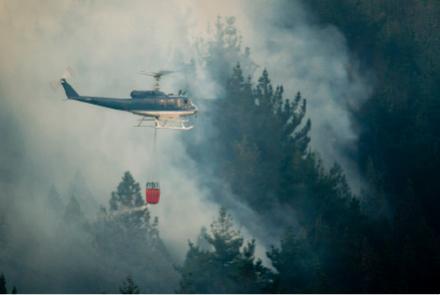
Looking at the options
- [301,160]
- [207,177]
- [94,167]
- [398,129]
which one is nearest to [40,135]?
[94,167]

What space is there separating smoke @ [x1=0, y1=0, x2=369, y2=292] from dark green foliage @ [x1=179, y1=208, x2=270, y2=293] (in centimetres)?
2467

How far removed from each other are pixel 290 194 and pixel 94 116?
2908 cm

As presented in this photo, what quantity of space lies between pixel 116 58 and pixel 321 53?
27.2 meters

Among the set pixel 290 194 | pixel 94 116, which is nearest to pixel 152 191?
pixel 290 194

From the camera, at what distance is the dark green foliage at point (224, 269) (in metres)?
110

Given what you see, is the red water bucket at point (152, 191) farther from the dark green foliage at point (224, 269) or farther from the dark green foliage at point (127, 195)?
the dark green foliage at point (127, 195)

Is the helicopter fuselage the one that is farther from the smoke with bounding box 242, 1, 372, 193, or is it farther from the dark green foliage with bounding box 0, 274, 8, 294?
the smoke with bounding box 242, 1, 372, 193

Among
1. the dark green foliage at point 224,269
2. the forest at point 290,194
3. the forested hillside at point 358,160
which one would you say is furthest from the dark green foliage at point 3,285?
the forested hillside at point 358,160

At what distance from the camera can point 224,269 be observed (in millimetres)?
111062

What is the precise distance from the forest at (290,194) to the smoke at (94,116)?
1179mm

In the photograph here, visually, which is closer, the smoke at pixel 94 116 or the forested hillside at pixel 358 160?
Answer: the forested hillside at pixel 358 160

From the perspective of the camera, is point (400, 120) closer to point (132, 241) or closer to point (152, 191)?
point (132, 241)

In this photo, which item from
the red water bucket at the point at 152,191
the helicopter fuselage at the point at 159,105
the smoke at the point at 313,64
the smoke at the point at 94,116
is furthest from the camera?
the smoke at the point at 313,64

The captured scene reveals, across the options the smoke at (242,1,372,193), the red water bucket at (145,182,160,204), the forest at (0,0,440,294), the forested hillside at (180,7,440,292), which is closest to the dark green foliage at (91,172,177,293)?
the forest at (0,0,440,294)
